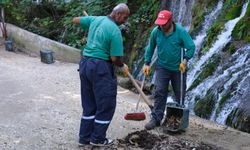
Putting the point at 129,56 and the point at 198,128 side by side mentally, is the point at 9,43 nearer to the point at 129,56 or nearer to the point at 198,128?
the point at 129,56

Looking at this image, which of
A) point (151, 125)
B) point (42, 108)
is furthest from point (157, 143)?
point (42, 108)

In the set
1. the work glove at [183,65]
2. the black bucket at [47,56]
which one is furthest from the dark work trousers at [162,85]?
the black bucket at [47,56]

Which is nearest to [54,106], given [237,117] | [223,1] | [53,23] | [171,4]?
[237,117]

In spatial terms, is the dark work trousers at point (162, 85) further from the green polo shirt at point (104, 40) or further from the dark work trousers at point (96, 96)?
the green polo shirt at point (104, 40)

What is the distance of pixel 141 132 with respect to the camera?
6.11m

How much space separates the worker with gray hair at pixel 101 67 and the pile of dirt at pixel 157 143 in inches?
18.1

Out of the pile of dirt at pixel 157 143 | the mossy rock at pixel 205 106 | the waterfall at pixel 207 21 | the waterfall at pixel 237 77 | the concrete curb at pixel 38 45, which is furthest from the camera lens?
the concrete curb at pixel 38 45

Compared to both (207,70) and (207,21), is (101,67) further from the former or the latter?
(207,21)

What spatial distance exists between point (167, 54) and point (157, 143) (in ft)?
3.97

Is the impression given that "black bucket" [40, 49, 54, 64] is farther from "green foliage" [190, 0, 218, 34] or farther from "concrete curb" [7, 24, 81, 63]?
"green foliage" [190, 0, 218, 34]

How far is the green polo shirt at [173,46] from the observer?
6068 mm

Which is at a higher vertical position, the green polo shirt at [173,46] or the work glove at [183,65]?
the green polo shirt at [173,46]

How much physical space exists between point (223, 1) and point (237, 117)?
14.0 feet

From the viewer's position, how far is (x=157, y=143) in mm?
5742
